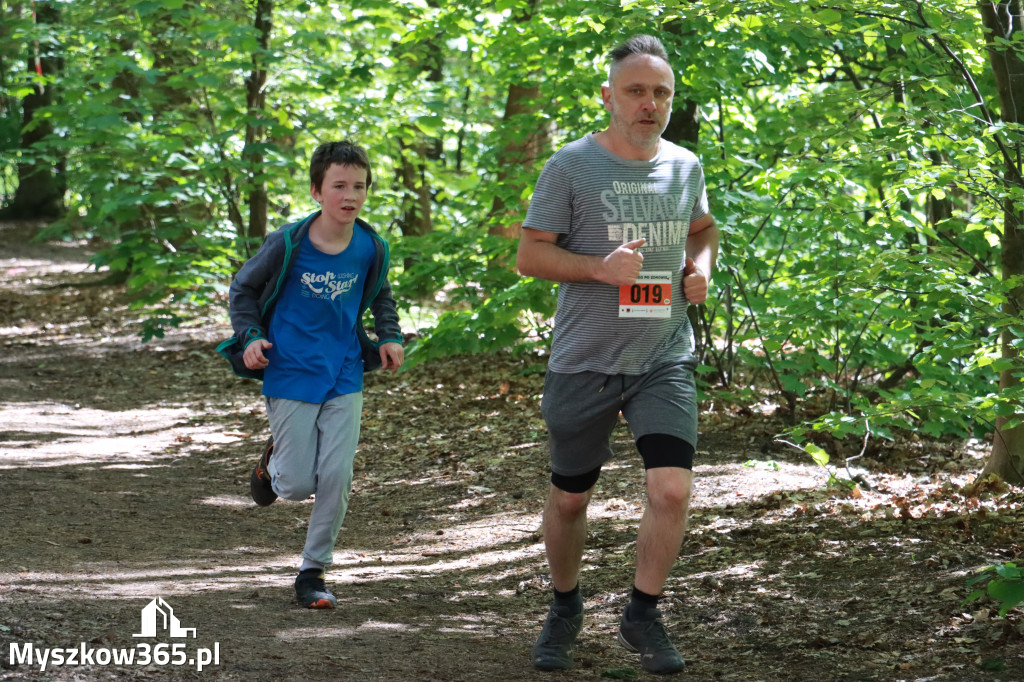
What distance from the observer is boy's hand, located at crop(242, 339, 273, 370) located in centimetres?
399

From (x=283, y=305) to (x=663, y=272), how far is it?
1721mm

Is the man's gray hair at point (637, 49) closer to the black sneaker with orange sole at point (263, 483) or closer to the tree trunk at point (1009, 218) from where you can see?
the black sneaker with orange sole at point (263, 483)

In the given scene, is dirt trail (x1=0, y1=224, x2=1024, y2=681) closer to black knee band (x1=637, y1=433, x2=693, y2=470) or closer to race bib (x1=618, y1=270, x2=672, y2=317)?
black knee band (x1=637, y1=433, x2=693, y2=470)

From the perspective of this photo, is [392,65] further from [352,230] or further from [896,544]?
[896,544]

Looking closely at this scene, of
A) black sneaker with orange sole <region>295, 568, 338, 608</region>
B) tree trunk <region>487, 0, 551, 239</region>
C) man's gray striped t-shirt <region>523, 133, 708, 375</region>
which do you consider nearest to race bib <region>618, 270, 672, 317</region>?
man's gray striped t-shirt <region>523, 133, 708, 375</region>

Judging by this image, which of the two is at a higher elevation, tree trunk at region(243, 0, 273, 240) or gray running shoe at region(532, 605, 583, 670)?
tree trunk at region(243, 0, 273, 240)

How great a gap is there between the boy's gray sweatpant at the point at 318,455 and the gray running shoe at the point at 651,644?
1.44m

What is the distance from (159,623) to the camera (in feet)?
12.0

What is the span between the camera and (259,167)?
936cm

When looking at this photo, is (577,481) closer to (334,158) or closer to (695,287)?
(695,287)

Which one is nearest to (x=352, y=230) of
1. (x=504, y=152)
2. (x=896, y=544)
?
(x=896, y=544)

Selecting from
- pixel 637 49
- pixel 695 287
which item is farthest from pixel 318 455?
pixel 637 49

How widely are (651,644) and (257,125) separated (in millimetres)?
6968

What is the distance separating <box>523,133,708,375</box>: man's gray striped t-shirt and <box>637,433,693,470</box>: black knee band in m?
0.25
